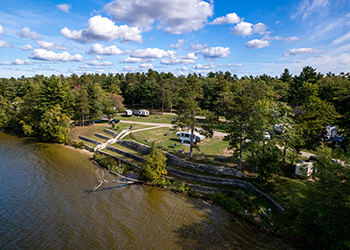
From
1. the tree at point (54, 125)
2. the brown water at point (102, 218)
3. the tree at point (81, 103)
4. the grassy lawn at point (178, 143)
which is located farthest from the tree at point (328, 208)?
the tree at point (81, 103)

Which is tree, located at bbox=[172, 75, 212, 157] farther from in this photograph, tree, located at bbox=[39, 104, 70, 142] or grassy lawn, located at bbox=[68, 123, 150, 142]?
tree, located at bbox=[39, 104, 70, 142]

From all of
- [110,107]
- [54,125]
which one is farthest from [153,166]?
[110,107]

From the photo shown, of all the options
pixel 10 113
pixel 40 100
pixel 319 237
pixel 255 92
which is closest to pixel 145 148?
pixel 255 92

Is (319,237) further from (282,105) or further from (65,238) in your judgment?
(65,238)

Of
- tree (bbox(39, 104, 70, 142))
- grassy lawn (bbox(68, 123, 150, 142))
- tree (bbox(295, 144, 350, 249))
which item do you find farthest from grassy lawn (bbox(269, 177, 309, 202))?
tree (bbox(39, 104, 70, 142))

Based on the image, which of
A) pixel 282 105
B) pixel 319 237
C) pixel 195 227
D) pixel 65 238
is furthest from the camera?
pixel 282 105
